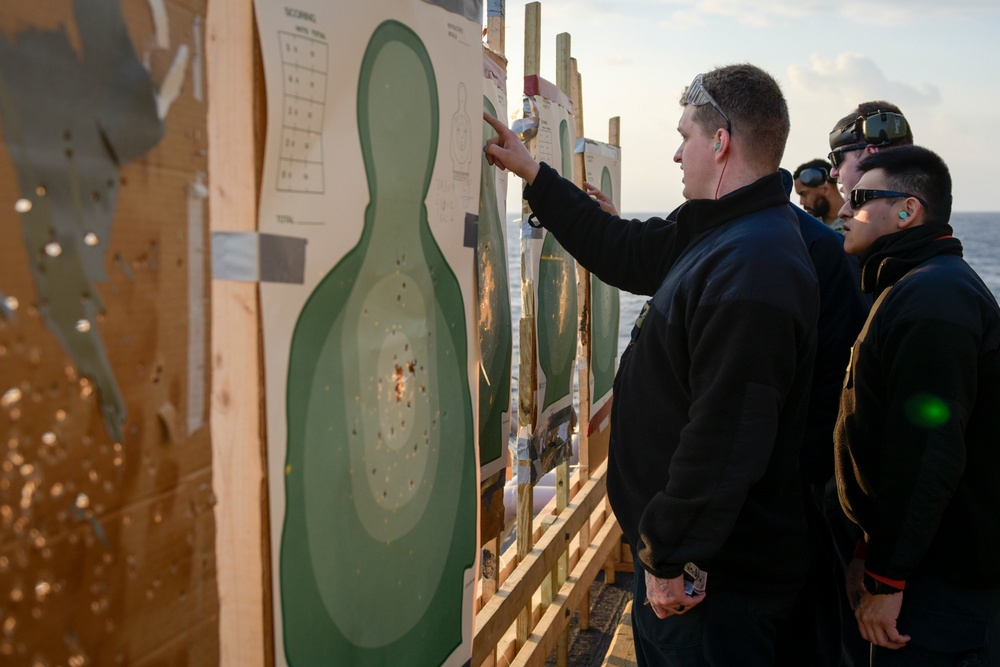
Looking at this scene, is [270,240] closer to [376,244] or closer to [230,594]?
[376,244]

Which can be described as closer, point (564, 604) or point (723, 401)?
point (723, 401)

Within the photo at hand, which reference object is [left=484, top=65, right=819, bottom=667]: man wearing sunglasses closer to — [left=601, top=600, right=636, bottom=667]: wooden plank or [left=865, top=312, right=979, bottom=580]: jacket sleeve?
[left=865, top=312, right=979, bottom=580]: jacket sleeve

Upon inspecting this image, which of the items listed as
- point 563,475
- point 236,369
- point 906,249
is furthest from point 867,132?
point 236,369

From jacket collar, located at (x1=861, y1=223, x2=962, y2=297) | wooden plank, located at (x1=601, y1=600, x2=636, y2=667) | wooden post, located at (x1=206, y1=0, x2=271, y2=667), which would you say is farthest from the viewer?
wooden plank, located at (x1=601, y1=600, x2=636, y2=667)

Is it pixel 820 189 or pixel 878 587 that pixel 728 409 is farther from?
pixel 820 189

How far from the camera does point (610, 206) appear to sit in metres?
2.88

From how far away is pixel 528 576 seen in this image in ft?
8.89

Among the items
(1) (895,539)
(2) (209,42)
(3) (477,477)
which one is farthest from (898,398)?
(2) (209,42)

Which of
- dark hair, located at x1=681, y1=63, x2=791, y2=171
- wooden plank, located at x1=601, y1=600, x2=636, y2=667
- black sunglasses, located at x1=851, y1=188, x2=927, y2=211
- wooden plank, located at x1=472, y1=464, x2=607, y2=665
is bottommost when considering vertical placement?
wooden plank, located at x1=601, y1=600, x2=636, y2=667

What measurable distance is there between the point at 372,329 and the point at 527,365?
126 cm

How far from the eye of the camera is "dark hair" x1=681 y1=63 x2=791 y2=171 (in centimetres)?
187

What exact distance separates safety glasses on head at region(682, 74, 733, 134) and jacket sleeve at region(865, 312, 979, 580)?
0.60 metres

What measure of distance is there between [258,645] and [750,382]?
977 millimetres

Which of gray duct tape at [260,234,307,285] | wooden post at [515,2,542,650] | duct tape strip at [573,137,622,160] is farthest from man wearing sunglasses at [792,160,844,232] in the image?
gray duct tape at [260,234,307,285]
